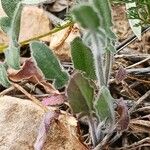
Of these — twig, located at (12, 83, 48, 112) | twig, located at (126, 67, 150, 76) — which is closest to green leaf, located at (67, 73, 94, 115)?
twig, located at (12, 83, 48, 112)

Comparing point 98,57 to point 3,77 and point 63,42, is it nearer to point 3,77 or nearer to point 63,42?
point 3,77

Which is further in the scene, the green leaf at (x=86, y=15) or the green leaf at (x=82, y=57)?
the green leaf at (x=82, y=57)

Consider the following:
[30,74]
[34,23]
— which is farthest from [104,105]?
[34,23]

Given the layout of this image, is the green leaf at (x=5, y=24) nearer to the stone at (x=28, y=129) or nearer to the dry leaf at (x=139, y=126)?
the stone at (x=28, y=129)

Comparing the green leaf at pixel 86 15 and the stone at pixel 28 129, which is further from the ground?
the green leaf at pixel 86 15

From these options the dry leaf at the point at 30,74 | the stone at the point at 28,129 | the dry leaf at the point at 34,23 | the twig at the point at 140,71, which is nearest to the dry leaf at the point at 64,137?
the stone at the point at 28,129

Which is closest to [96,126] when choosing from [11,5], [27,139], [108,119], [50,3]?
[108,119]

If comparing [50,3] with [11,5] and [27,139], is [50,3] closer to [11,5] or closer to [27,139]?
[11,5]
